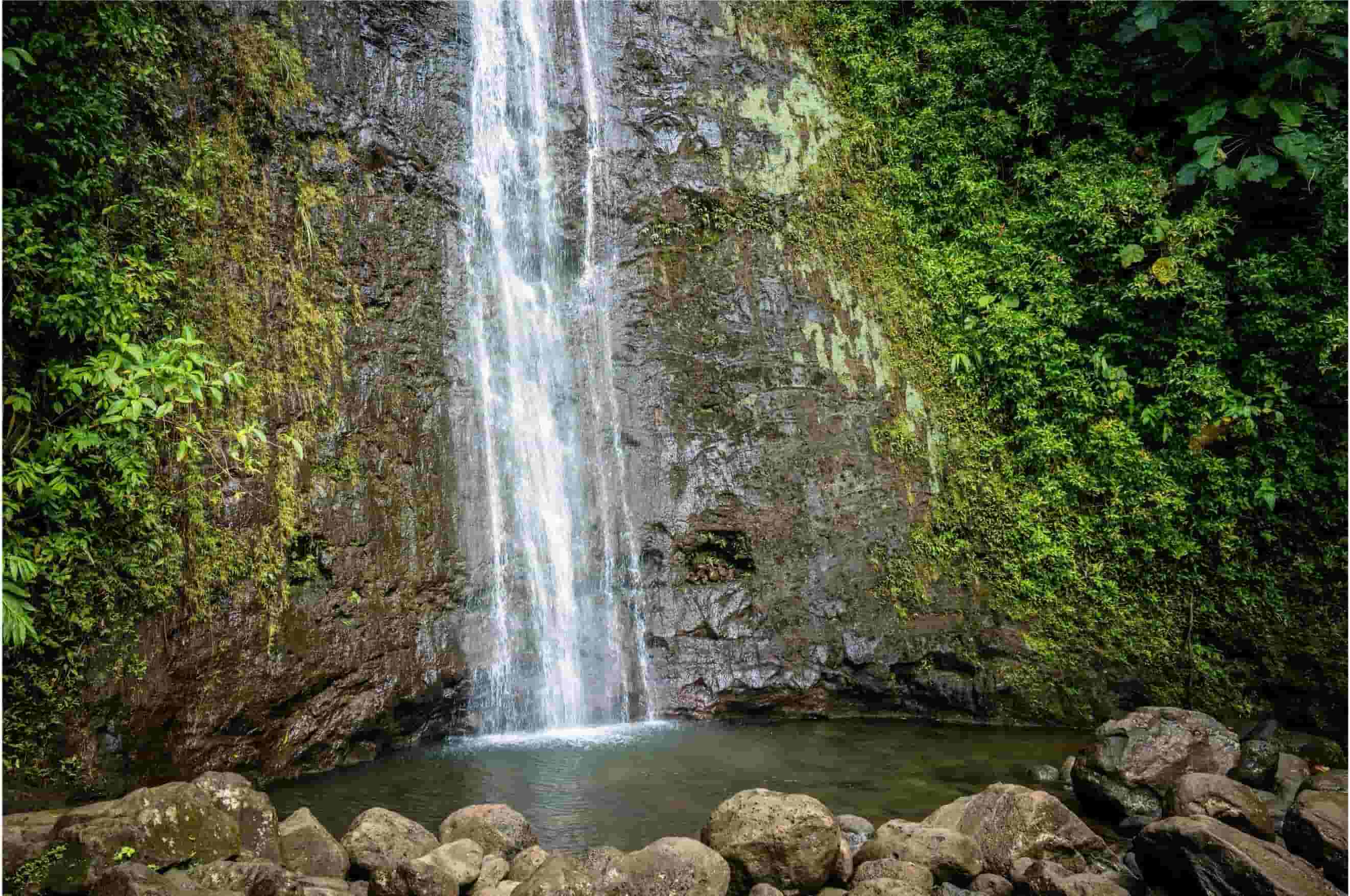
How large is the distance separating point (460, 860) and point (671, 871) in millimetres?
1111

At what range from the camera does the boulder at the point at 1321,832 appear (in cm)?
445

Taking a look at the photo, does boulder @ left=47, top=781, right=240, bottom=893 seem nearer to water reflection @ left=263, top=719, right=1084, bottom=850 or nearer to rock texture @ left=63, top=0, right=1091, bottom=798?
water reflection @ left=263, top=719, right=1084, bottom=850

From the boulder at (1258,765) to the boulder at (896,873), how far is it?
9.49 ft

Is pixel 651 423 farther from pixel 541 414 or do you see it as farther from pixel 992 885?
pixel 992 885

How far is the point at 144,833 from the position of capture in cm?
410

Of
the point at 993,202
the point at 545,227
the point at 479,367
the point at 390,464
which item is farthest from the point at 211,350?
the point at 993,202

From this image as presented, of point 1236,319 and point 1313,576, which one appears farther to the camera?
point 1236,319

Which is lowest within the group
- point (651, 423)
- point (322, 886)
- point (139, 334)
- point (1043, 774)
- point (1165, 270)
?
point (1043, 774)

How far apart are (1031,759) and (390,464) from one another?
565 centimetres

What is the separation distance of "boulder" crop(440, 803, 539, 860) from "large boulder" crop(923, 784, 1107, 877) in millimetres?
2302

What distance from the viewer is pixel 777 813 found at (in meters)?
4.48

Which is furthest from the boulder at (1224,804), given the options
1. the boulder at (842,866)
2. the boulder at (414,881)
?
the boulder at (414,881)

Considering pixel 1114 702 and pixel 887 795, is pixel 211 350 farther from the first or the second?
pixel 1114 702

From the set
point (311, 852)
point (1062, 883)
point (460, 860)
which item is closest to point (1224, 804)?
point (1062, 883)
